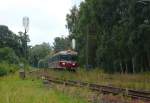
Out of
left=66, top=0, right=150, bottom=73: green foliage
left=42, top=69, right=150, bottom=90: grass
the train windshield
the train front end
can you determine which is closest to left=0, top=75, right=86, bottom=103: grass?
left=42, top=69, right=150, bottom=90: grass

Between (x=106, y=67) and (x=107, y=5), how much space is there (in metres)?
10.6

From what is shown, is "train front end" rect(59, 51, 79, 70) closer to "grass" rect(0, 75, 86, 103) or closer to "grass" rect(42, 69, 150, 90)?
"grass" rect(42, 69, 150, 90)

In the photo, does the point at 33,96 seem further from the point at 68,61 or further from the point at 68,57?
the point at 68,57

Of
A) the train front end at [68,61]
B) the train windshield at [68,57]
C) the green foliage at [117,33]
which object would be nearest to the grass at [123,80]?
the train front end at [68,61]

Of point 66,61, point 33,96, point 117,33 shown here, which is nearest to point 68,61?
point 66,61

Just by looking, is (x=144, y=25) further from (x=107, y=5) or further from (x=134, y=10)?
(x=107, y=5)

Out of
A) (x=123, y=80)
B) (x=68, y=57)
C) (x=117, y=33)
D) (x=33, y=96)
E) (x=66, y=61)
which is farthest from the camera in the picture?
(x=117, y=33)

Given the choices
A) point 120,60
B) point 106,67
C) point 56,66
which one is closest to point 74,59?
point 56,66

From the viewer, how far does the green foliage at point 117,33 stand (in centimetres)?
5212

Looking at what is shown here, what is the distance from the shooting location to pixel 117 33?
6141 centimetres

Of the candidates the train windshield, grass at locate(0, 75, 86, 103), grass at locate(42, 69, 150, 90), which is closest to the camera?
grass at locate(0, 75, 86, 103)

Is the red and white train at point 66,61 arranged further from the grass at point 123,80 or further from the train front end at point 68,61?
the grass at point 123,80

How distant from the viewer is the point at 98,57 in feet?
226

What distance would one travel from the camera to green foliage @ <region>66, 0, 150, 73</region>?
2052 inches
